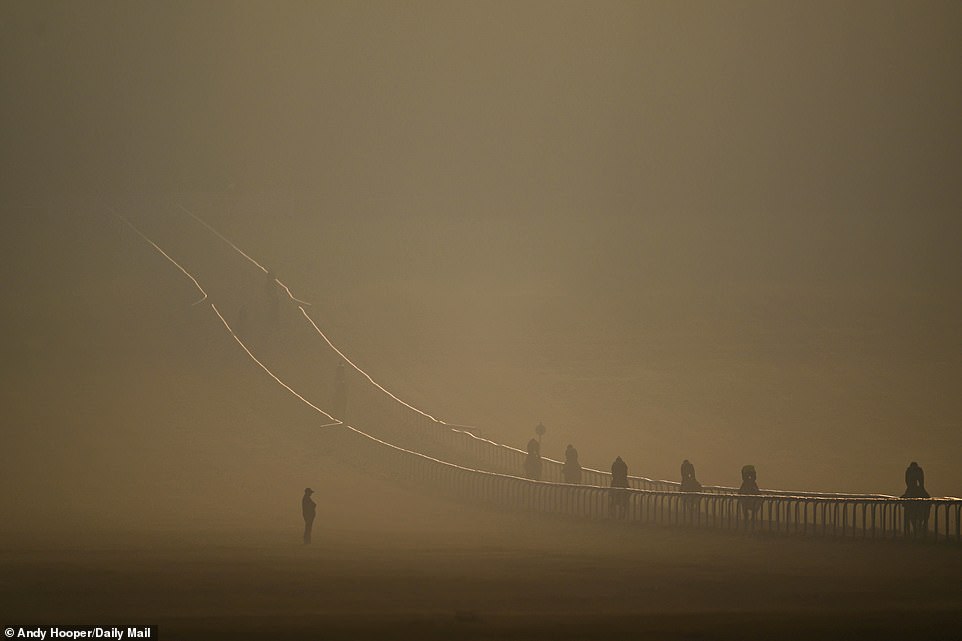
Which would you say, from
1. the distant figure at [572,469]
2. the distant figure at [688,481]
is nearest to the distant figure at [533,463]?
the distant figure at [572,469]

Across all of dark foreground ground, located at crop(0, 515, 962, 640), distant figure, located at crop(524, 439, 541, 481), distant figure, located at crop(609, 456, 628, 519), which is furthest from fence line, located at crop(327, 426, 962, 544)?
dark foreground ground, located at crop(0, 515, 962, 640)

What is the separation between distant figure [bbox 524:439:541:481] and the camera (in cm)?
2898

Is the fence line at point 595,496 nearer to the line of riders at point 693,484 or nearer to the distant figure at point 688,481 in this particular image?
the line of riders at point 693,484

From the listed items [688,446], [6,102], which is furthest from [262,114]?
[688,446]

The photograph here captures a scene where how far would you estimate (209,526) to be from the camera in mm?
24391

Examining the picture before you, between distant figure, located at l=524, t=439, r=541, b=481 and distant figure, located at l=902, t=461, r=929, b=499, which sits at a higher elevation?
distant figure, located at l=524, t=439, r=541, b=481

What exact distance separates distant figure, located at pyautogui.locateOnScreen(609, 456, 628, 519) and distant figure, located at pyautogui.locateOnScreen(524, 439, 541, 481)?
10.2ft

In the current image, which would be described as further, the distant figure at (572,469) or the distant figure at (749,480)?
the distant figure at (572,469)

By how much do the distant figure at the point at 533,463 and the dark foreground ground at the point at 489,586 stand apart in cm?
579

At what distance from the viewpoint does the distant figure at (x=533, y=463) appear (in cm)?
2898

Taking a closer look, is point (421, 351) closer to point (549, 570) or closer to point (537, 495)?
point (537, 495)

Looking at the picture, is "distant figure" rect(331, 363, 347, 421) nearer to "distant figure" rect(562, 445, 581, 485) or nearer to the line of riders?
the line of riders

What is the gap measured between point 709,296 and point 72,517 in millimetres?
28080

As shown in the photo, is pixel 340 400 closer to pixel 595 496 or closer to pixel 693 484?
pixel 595 496
